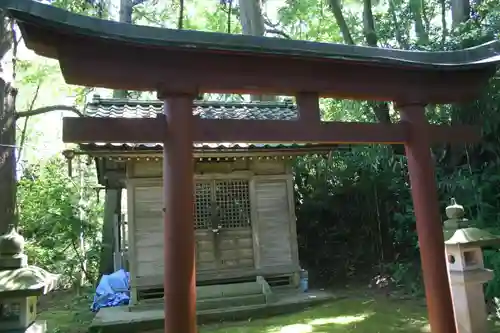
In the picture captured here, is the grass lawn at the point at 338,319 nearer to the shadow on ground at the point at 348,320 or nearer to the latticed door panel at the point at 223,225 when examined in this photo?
the shadow on ground at the point at 348,320

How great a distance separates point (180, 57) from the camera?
11.1 feet

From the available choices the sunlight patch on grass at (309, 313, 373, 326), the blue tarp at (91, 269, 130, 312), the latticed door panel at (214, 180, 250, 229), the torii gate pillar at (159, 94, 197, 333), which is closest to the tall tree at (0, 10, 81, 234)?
the blue tarp at (91, 269, 130, 312)

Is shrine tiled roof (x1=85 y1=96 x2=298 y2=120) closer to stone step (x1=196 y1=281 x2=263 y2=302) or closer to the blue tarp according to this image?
stone step (x1=196 y1=281 x2=263 y2=302)

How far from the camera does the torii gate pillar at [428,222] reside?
12.6 ft

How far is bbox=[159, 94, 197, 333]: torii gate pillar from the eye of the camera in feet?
10.2

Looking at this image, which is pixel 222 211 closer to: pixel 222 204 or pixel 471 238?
pixel 222 204

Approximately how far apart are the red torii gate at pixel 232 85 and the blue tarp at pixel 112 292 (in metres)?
6.27

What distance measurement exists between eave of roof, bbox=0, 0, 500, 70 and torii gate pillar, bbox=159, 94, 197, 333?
1.51ft

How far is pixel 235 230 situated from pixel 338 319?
284 centimetres

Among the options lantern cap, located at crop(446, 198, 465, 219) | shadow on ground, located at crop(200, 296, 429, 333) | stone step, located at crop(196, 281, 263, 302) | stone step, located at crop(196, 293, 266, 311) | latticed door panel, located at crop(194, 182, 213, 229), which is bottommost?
shadow on ground, located at crop(200, 296, 429, 333)

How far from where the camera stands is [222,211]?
9.03 metres

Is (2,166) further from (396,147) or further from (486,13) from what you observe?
(486,13)

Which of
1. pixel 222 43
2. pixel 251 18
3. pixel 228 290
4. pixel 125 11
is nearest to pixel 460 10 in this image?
pixel 251 18

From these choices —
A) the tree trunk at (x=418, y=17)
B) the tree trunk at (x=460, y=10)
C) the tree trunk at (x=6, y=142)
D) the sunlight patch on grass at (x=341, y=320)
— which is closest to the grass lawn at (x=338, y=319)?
the sunlight patch on grass at (x=341, y=320)
